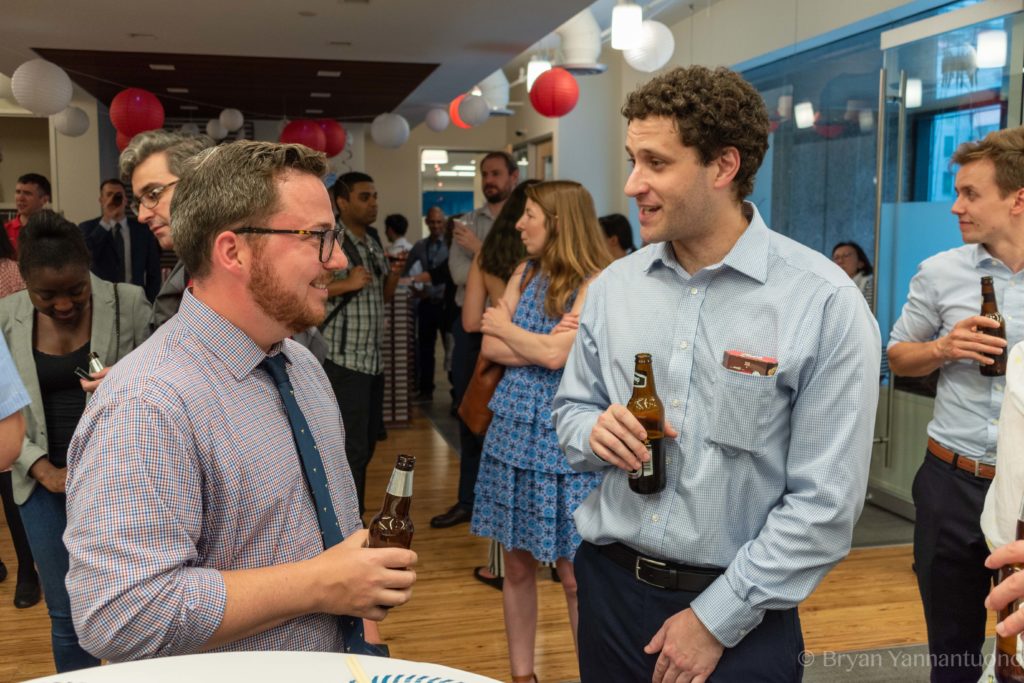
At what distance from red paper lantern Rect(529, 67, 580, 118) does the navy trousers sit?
17.4 feet

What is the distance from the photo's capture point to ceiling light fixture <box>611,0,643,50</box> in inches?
221

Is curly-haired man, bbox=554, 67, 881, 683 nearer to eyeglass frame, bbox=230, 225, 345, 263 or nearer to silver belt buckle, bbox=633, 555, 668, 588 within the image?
silver belt buckle, bbox=633, 555, 668, 588

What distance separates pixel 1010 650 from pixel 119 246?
5.73 metres

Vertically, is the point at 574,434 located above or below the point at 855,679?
above

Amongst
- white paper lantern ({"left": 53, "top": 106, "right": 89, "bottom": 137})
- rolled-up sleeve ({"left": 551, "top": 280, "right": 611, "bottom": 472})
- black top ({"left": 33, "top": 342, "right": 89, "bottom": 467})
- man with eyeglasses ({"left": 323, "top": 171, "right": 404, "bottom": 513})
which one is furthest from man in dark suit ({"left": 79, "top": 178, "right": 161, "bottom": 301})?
rolled-up sleeve ({"left": 551, "top": 280, "right": 611, "bottom": 472})

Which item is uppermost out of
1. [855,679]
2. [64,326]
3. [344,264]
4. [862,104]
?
[862,104]

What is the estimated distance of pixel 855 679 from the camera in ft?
10.3

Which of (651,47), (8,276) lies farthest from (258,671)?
(651,47)

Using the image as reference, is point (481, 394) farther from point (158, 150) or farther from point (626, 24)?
point (626, 24)

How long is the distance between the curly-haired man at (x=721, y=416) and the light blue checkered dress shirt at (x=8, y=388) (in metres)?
1.19

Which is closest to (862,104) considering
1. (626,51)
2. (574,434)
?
(626,51)

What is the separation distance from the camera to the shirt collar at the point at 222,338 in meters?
1.38

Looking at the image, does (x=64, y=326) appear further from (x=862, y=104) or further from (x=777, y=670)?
(x=862, y=104)

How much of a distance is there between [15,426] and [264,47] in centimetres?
532
